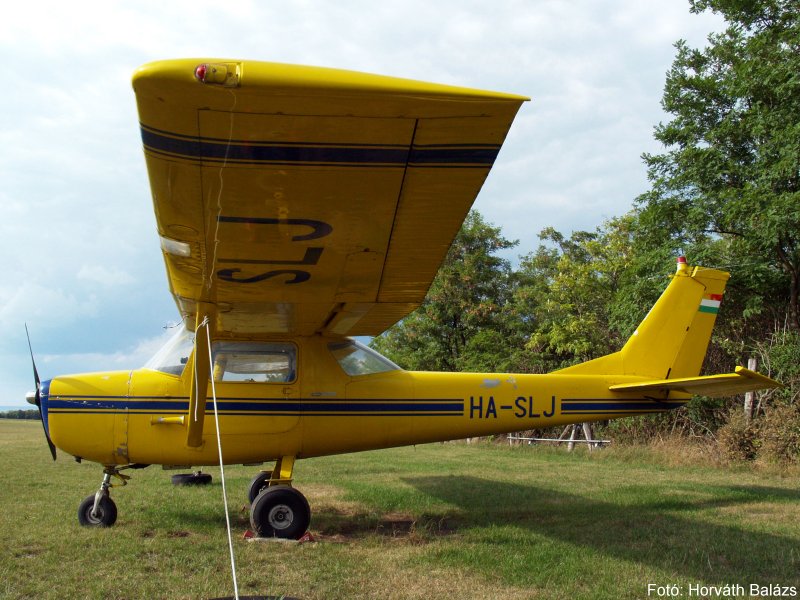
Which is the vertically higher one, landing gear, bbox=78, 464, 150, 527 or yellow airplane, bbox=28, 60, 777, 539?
yellow airplane, bbox=28, 60, 777, 539

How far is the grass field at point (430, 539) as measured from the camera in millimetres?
4121

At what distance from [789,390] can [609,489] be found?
5234mm

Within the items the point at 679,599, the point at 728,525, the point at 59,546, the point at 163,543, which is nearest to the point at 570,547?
Answer: the point at 679,599

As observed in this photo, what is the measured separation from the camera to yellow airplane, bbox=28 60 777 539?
2654 mm

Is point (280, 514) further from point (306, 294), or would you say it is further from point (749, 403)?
point (749, 403)

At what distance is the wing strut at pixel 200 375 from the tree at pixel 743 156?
11.3m

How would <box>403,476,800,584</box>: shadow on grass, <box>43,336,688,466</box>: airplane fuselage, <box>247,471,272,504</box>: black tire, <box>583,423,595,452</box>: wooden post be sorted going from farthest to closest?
1. <box>583,423,595,452</box>: wooden post
2. <box>247,471,272,504</box>: black tire
3. <box>43,336,688,466</box>: airplane fuselage
4. <box>403,476,800,584</box>: shadow on grass

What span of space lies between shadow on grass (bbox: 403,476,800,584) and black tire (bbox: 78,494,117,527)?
3.45 m

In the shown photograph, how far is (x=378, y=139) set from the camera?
9.42ft

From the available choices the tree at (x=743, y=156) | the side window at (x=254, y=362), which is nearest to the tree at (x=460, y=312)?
the tree at (x=743, y=156)

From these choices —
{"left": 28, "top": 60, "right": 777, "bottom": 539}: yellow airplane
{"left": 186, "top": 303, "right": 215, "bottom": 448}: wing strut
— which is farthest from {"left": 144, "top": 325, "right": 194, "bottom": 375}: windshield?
{"left": 186, "top": 303, "right": 215, "bottom": 448}: wing strut

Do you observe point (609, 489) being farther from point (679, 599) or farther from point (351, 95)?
point (351, 95)

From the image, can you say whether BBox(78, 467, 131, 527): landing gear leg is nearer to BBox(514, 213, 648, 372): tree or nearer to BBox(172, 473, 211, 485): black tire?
BBox(172, 473, 211, 485): black tire

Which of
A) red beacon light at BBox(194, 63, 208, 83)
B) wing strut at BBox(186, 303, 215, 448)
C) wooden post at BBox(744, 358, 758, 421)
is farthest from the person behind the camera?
wooden post at BBox(744, 358, 758, 421)
